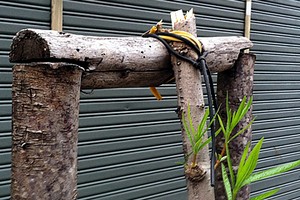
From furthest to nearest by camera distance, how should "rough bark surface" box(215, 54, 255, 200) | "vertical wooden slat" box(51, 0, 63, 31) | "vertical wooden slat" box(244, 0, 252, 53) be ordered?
"vertical wooden slat" box(244, 0, 252, 53), "vertical wooden slat" box(51, 0, 63, 31), "rough bark surface" box(215, 54, 255, 200)

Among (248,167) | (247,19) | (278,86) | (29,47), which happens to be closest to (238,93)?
(248,167)

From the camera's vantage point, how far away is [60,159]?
879 millimetres

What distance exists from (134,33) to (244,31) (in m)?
1.42

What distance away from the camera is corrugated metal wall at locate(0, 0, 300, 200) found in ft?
8.61

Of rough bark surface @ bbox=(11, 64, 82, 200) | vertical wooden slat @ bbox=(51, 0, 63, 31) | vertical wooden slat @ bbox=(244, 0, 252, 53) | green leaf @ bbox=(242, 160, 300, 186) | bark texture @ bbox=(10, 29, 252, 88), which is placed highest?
vertical wooden slat @ bbox=(244, 0, 252, 53)

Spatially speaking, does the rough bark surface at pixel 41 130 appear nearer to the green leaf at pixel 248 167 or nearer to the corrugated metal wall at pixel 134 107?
the green leaf at pixel 248 167

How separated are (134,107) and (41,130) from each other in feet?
7.87

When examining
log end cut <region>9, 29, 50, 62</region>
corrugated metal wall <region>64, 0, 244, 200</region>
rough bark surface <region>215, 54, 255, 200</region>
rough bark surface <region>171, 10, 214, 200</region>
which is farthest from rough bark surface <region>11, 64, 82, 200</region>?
corrugated metal wall <region>64, 0, 244, 200</region>

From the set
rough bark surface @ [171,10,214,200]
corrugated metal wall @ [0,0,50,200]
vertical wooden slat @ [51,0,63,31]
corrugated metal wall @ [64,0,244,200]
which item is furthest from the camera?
corrugated metal wall @ [64,0,244,200]

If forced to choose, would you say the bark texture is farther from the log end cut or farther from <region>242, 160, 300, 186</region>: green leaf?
<region>242, 160, 300, 186</region>: green leaf

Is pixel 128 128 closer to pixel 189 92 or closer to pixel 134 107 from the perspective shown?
pixel 134 107

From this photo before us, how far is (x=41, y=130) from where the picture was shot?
0.86 meters

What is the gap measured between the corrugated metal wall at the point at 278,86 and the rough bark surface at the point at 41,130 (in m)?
3.53

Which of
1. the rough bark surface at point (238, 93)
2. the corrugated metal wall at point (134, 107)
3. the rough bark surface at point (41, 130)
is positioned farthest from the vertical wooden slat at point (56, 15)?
the rough bark surface at point (41, 130)
